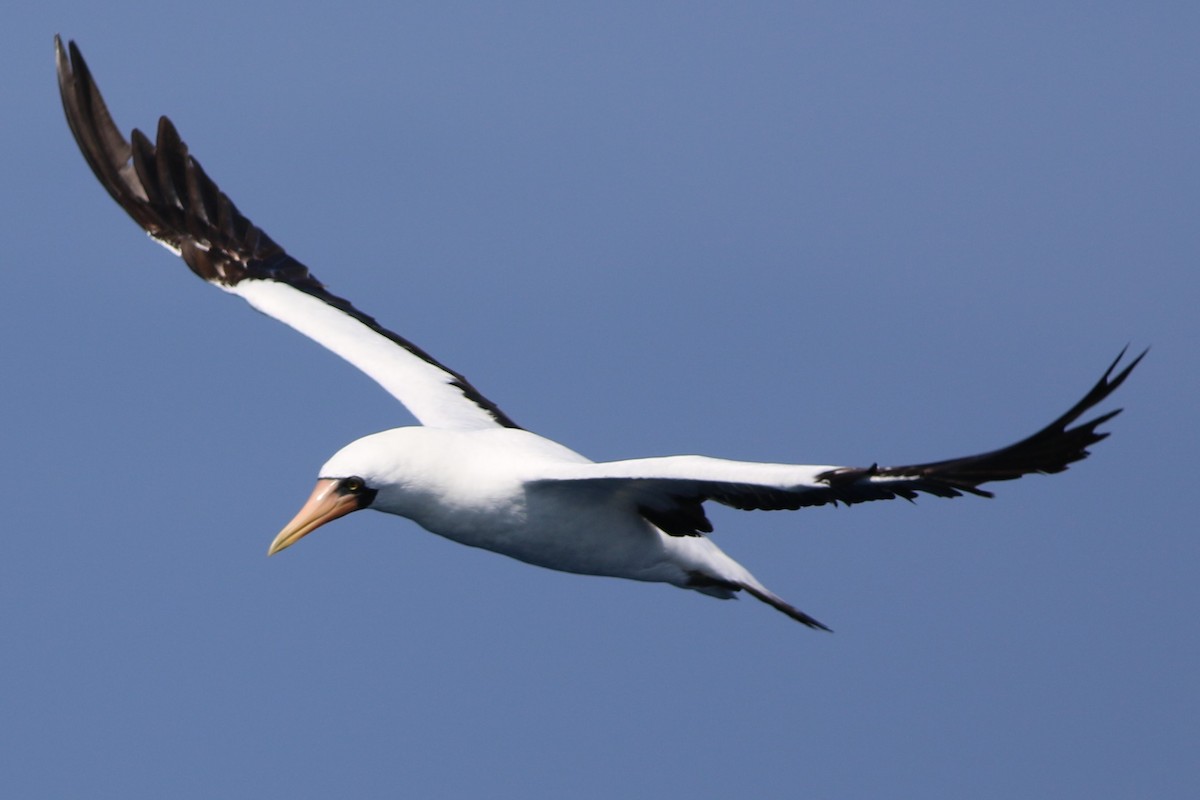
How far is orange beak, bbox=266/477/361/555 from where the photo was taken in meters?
10.2

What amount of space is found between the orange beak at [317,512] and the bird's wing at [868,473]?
4.37 ft

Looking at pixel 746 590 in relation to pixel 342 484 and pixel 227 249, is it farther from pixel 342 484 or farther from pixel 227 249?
pixel 227 249

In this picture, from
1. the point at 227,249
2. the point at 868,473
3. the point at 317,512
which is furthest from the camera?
the point at 227,249

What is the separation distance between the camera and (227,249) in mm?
13648

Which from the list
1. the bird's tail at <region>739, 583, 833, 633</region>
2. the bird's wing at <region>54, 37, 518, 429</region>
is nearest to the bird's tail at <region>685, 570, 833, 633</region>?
the bird's tail at <region>739, 583, 833, 633</region>

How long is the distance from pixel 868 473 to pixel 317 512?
308 centimetres

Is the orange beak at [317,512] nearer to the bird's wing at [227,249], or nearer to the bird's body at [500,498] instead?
the bird's body at [500,498]

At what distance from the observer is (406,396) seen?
12320 mm

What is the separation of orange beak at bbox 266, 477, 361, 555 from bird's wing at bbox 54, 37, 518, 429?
200 cm

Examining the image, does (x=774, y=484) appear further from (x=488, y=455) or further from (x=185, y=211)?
(x=185, y=211)

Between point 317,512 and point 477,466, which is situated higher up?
point 477,466

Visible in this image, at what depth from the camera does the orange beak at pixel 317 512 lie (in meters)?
10.2

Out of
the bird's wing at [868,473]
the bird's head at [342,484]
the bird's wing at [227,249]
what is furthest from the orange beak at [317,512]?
the bird's wing at [227,249]

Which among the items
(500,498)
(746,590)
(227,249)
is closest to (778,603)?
(746,590)
